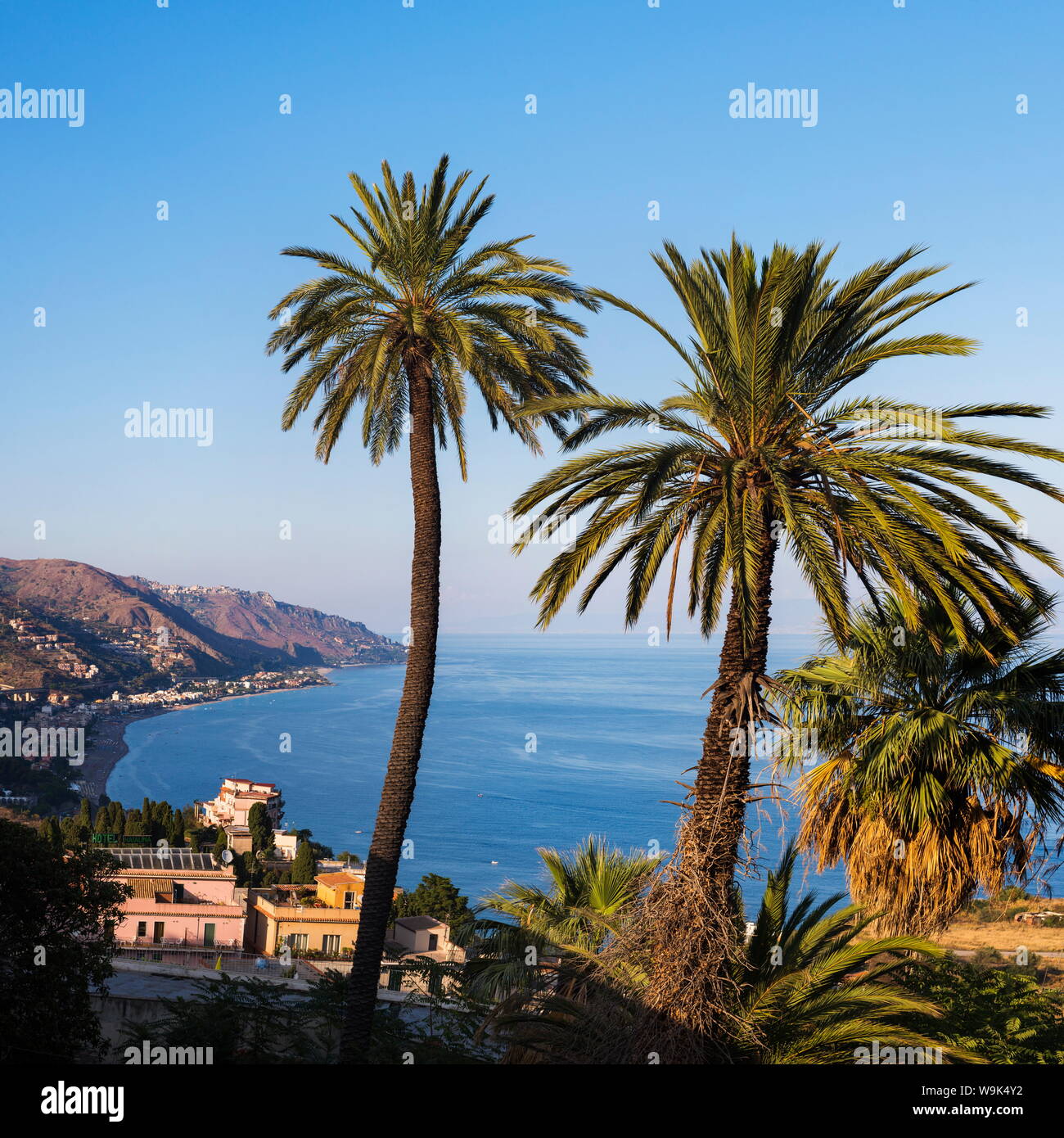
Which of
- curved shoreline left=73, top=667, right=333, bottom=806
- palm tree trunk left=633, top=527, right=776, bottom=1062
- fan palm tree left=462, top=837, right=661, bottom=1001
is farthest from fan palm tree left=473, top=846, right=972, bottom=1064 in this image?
curved shoreline left=73, top=667, right=333, bottom=806

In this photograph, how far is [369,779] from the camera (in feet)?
449

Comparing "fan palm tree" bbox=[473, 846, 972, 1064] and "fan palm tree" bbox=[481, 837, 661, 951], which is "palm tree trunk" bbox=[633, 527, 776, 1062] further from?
"fan palm tree" bbox=[481, 837, 661, 951]

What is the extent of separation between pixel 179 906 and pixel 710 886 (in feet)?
124

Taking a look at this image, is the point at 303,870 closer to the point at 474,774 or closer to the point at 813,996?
the point at 813,996

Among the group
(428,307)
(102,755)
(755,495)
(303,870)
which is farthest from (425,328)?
(102,755)

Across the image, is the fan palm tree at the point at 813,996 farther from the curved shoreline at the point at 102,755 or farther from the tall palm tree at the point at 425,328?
the curved shoreline at the point at 102,755

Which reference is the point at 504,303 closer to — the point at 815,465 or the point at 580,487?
the point at 580,487

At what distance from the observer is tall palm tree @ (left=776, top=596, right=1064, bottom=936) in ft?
37.3

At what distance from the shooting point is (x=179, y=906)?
41.3m

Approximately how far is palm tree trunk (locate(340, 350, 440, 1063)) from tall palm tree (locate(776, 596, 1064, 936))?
204 inches

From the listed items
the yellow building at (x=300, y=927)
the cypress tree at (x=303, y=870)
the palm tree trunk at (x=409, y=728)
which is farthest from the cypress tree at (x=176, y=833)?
the palm tree trunk at (x=409, y=728)

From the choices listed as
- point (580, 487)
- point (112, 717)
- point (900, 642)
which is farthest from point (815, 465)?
point (112, 717)

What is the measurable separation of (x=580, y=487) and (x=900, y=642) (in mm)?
4404

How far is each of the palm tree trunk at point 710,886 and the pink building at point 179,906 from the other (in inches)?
1298
